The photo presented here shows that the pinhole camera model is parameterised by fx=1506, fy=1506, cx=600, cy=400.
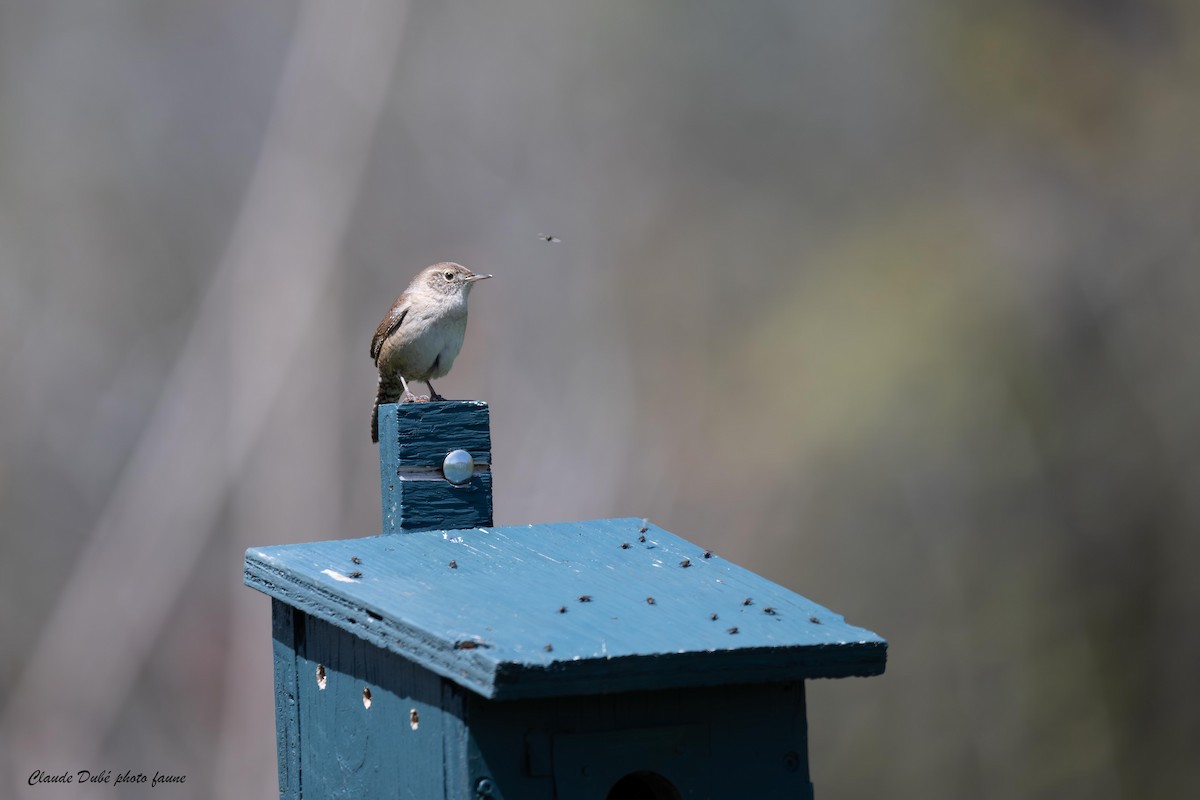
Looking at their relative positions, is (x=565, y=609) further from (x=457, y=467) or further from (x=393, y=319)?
(x=393, y=319)

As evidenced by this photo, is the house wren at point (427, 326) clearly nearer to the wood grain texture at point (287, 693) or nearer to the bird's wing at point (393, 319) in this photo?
the bird's wing at point (393, 319)

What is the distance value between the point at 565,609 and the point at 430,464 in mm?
754

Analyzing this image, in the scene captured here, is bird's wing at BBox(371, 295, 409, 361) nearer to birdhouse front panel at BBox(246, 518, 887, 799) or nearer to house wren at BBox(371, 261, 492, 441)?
house wren at BBox(371, 261, 492, 441)

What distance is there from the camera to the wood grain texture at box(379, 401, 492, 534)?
10.6 ft

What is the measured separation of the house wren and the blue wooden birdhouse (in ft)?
4.43

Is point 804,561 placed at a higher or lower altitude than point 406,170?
lower

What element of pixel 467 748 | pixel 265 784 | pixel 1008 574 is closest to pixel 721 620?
pixel 467 748

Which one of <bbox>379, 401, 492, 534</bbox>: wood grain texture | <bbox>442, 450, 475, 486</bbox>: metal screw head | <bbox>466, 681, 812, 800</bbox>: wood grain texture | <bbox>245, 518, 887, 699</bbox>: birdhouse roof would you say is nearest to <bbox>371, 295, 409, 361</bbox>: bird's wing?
<bbox>379, 401, 492, 534</bbox>: wood grain texture

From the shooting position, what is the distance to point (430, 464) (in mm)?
3277

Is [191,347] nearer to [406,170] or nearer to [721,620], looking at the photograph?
[406,170]

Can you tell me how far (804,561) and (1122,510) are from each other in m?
1.74

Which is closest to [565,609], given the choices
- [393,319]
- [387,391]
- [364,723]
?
[364,723]

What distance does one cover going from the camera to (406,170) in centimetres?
786

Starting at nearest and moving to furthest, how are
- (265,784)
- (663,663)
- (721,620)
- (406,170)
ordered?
(663,663), (721,620), (265,784), (406,170)
